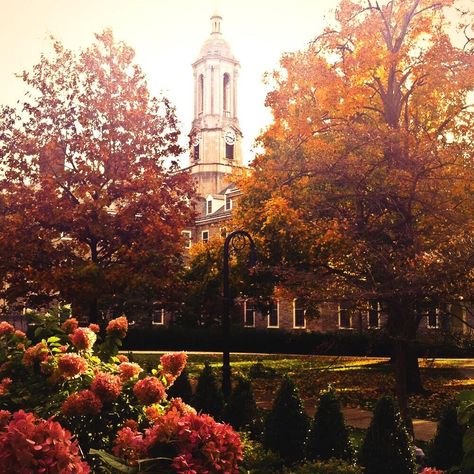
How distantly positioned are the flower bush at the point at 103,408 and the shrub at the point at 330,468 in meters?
1.66

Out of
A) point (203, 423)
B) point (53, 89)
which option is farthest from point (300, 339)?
point (203, 423)

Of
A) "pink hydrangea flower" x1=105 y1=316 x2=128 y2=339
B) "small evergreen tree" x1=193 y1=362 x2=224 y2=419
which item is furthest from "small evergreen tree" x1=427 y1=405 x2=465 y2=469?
"small evergreen tree" x1=193 y1=362 x2=224 y2=419

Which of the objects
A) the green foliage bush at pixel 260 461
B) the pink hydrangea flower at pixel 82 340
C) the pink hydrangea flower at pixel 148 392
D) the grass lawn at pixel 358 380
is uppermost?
the pink hydrangea flower at pixel 82 340

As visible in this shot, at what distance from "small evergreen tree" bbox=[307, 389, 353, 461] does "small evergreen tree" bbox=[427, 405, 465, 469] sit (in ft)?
3.10

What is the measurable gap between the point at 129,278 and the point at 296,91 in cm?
775

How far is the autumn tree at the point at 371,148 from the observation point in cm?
1609

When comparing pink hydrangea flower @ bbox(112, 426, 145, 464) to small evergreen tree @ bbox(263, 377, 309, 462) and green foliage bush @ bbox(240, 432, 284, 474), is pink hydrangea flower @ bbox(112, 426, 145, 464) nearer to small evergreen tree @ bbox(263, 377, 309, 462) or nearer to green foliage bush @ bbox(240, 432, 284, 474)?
green foliage bush @ bbox(240, 432, 284, 474)

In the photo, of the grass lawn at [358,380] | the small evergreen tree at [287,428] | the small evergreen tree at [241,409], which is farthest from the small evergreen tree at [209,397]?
the small evergreen tree at [287,428]

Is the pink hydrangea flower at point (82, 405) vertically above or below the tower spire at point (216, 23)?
below

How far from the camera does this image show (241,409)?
931 centimetres

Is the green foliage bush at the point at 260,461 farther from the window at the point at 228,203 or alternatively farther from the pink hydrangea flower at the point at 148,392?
the window at the point at 228,203

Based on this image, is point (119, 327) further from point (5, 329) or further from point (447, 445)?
point (447, 445)

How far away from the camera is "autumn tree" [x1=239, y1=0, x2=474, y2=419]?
1609cm

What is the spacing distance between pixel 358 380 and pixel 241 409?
44.4 ft
